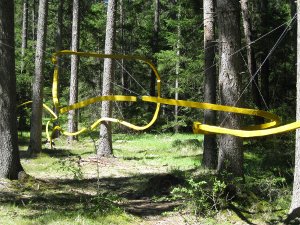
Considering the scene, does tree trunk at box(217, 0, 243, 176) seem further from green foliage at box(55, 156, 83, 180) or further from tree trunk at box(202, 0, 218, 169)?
tree trunk at box(202, 0, 218, 169)

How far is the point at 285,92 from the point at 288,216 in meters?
16.3

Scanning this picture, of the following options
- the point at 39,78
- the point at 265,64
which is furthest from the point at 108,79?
the point at 265,64

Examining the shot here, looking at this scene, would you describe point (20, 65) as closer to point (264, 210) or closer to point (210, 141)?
point (210, 141)

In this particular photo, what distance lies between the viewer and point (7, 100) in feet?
31.4

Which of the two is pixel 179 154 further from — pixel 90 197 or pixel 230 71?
pixel 230 71

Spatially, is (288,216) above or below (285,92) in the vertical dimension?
below

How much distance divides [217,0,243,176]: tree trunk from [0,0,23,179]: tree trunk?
4.69 metres

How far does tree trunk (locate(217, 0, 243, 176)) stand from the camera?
26.1ft

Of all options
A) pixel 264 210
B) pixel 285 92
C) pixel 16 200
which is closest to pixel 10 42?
pixel 16 200

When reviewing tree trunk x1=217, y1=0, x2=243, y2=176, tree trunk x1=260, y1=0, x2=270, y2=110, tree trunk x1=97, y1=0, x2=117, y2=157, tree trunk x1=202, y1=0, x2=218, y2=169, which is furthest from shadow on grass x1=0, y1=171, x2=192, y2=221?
tree trunk x1=260, y1=0, x2=270, y2=110

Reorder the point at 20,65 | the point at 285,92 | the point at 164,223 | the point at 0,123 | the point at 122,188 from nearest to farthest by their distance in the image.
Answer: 1. the point at 164,223
2. the point at 0,123
3. the point at 122,188
4. the point at 285,92
5. the point at 20,65

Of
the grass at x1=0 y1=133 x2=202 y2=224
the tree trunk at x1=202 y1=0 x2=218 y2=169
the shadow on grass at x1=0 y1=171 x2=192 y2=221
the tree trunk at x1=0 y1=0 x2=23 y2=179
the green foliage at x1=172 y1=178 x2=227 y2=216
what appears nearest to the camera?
the grass at x1=0 y1=133 x2=202 y2=224

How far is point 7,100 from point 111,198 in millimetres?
3642

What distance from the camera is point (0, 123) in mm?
9508
